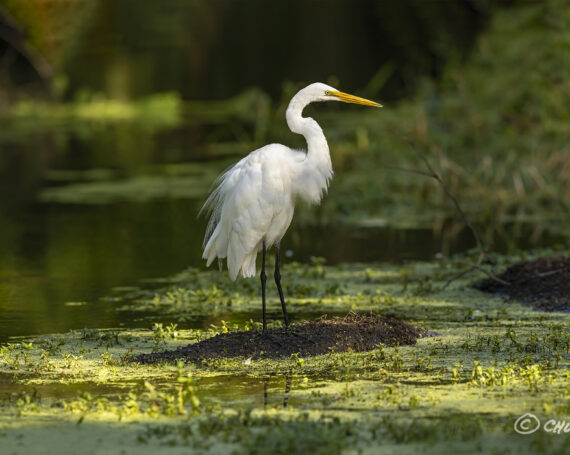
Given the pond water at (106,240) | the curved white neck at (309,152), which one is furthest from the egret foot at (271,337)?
the pond water at (106,240)

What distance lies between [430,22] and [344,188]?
17617 mm

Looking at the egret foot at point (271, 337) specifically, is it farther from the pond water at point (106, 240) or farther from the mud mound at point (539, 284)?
the mud mound at point (539, 284)

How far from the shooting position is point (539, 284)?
830cm

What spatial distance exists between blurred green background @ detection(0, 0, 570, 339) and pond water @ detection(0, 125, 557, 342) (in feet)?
0.12

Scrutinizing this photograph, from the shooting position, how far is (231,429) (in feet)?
16.6

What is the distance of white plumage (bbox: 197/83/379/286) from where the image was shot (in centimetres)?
679

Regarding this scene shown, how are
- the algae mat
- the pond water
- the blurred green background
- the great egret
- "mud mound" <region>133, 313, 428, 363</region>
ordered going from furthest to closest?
1. the blurred green background
2. the pond water
3. the great egret
4. "mud mound" <region>133, 313, 428, 363</region>
5. the algae mat

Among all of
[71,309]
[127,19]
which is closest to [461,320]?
[71,309]

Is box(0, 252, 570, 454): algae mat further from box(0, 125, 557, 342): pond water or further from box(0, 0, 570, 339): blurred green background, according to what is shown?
box(0, 0, 570, 339): blurred green background

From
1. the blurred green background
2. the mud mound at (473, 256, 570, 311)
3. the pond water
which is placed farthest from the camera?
the blurred green background

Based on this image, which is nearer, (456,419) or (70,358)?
(456,419)

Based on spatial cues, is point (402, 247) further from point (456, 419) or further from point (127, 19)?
point (127, 19)

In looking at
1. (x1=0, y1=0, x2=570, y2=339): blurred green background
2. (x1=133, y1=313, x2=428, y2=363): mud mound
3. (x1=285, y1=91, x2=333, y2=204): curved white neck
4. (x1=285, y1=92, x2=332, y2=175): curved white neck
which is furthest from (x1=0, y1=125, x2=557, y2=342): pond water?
(x1=285, y1=92, x2=332, y2=175): curved white neck

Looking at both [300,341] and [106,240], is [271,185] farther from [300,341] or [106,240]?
[106,240]
